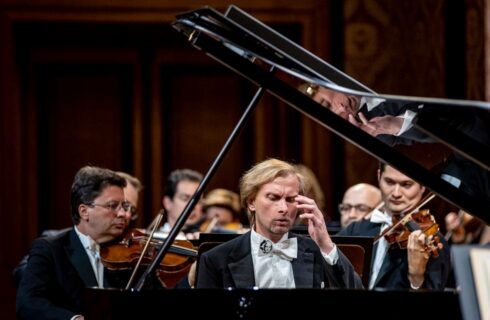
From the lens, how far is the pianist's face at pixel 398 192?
517 centimetres

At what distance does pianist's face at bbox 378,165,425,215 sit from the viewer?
517 cm

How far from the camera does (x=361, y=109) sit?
11.3ft

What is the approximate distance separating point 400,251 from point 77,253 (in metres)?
1.45

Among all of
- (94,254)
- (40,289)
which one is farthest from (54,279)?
(94,254)

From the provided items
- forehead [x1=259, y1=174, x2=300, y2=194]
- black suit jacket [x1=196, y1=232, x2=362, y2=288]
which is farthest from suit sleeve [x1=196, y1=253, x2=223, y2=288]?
forehead [x1=259, y1=174, x2=300, y2=194]

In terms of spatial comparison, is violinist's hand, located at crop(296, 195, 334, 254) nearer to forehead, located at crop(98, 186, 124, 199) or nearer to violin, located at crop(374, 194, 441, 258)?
violin, located at crop(374, 194, 441, 258)

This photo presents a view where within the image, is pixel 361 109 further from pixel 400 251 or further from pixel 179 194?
pixel 179 194

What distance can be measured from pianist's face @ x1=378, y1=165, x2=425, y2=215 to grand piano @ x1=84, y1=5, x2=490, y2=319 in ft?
5.52

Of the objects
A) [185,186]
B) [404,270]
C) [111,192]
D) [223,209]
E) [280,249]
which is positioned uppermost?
[185,186]

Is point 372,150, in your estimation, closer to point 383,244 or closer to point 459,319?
point 459,319

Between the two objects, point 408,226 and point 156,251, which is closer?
point 408,226

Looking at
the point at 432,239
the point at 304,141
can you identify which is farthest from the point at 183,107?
the point at 432,239

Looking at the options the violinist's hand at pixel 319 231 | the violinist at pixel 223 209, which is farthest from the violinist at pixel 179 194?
the violinist's hand at pixel 319 231

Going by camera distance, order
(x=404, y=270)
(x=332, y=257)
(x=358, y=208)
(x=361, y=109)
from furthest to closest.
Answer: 1. (x=358, y=208)
2. (x=404, y=270)
3. (x=332, y=257)
4. (x=361, y=109)
